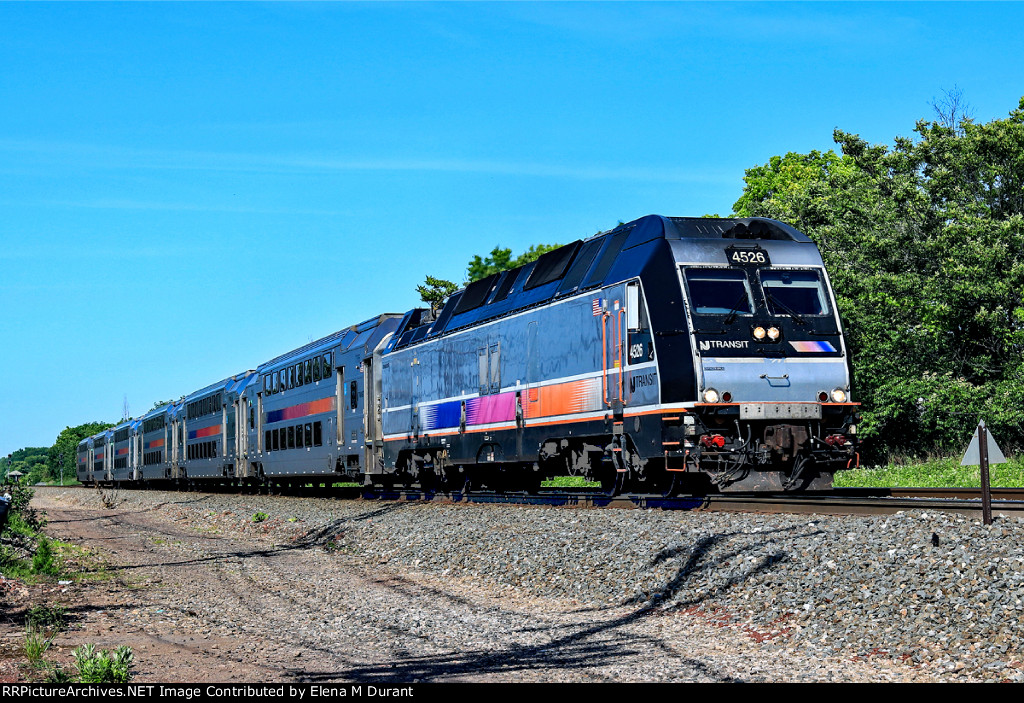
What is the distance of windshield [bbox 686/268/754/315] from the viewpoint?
615 inches

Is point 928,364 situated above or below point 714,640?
above

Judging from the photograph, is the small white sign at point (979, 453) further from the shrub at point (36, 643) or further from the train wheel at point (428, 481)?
the train wheel at point (428, 481)

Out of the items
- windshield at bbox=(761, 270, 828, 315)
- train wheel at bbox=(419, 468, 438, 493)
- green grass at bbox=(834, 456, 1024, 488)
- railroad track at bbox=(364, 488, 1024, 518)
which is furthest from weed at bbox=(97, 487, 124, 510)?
windshield at bbox=(761, 270, 828, 315)

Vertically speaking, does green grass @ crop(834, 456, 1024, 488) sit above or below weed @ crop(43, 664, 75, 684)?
above

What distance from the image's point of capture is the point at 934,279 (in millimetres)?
29422

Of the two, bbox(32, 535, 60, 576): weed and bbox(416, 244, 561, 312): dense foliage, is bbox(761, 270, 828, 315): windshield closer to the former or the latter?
bbox(32, 535, 60, 576): weed

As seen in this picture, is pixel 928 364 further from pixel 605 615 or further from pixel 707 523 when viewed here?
pixel 605 615

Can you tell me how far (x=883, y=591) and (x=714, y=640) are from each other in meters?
1.55

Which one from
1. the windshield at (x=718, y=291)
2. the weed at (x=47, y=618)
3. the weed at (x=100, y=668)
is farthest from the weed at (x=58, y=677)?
the windshield at (x=718, y=291)

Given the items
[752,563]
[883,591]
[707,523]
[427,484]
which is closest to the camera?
[883,591]

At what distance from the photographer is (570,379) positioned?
1781 cm

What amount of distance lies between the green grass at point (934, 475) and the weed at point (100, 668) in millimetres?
17698

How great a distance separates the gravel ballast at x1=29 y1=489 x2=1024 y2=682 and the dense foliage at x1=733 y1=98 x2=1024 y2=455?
1521 centimetres
